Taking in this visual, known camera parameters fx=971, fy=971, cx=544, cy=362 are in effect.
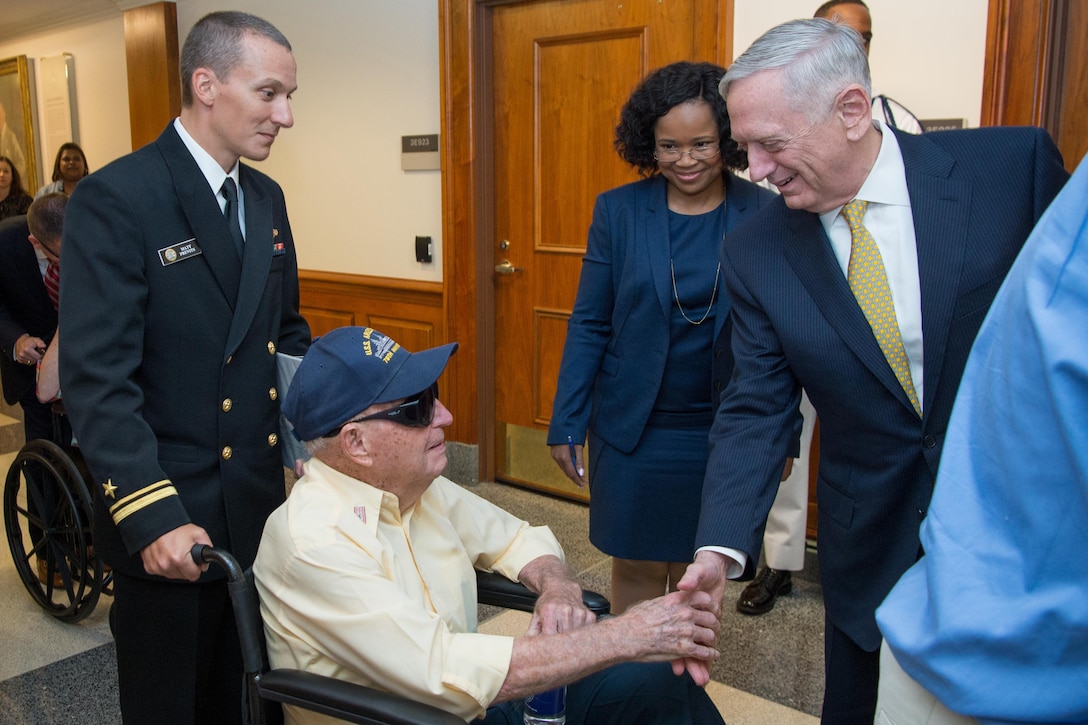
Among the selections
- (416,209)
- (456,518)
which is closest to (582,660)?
(456,518)

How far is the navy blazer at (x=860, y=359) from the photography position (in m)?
1.48

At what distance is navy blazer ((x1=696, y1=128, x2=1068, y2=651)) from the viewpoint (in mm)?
1477

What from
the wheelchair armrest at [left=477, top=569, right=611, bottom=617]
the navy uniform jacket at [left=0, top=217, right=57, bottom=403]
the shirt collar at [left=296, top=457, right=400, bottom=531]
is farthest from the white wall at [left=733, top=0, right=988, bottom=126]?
the navy uniform jacket at [left=0, top=217, right=57, bottom=403]

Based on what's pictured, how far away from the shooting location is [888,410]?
4.99ft

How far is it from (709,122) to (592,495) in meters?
0.96

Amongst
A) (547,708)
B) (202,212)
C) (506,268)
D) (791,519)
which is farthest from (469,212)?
(547,708)

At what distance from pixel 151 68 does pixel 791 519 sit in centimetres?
550

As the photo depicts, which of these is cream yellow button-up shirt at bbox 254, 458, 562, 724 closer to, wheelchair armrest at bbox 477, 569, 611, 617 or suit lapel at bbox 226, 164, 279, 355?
wheelchair armrest at bbox 477, 569, 611, 617

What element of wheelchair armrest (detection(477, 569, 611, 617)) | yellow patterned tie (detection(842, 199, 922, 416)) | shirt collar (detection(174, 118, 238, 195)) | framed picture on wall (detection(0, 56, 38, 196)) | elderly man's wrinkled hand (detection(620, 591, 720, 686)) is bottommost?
wheelchair armrest (detection(477, 569, 611, 617))

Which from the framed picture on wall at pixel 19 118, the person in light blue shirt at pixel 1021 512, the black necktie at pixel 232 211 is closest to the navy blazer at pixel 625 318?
the black necktie at pixel 232 211

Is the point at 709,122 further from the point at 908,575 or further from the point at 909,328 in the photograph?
the point at 908,575

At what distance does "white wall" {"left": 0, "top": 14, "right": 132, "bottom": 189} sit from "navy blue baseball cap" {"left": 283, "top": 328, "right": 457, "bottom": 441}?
6.39m

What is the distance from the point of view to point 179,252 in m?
1.77

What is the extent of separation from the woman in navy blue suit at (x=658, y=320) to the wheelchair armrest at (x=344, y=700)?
105cm
